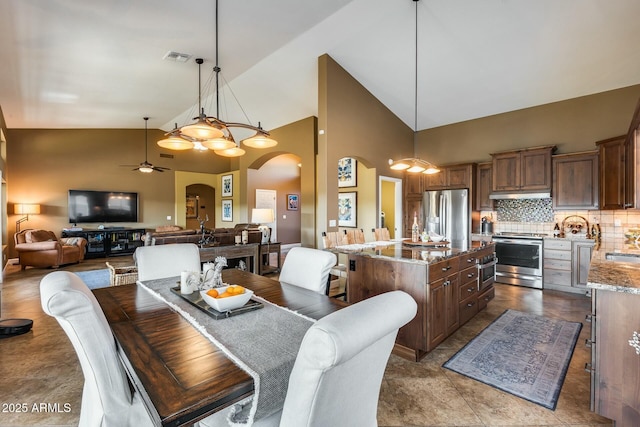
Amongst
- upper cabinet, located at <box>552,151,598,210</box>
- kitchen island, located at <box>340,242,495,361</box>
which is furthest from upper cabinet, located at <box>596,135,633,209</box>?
kitchen island, located at <box>340,242,495,361</box>

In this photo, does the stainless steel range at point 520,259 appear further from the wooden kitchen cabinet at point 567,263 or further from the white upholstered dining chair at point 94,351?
the white upholstered dining chair at point 94,351

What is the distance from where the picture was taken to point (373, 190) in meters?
6.20

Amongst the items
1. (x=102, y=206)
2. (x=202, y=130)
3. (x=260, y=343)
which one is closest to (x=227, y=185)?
(x=102, y=206)

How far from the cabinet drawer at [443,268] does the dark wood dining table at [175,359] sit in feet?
3.90

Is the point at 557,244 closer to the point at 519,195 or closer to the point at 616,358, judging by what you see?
the point at 519,195

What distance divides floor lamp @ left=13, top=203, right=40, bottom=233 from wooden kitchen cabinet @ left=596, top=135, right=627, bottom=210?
1105cm

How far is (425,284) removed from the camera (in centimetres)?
257

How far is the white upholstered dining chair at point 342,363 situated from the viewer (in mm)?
748

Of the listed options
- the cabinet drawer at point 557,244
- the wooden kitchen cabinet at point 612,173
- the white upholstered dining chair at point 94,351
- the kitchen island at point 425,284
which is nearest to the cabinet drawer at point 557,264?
the cabinet drawer at point 557,244

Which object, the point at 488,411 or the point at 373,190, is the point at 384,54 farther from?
the point at 488,411

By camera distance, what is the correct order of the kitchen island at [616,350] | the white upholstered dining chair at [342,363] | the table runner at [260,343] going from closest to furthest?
the white upholstered dining chair at [342,363]
the table runner at [260,343]
the kitchen island at [616,350]

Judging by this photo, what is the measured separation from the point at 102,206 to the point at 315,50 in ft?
23.4

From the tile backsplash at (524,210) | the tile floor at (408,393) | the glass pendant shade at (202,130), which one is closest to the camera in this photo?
the tile floor at (408,393)

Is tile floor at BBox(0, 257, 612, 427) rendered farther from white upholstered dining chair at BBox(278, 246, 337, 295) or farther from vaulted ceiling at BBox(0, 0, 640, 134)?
vaulted ceiling at BBox(0, 0, 640, 134)
